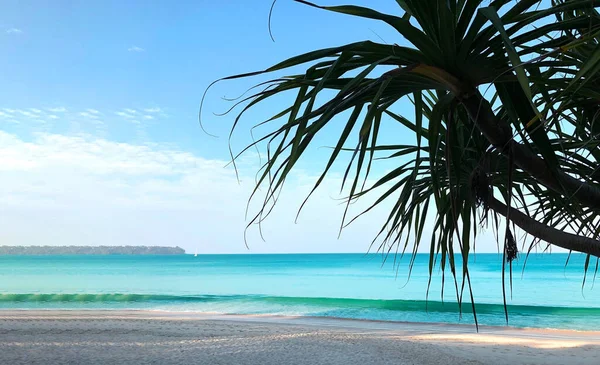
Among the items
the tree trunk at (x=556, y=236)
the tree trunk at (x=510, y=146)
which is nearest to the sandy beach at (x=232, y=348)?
the tree trunk at (x=556, y=236)

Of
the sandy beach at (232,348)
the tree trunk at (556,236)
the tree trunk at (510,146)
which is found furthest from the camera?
the sandy beach at (232,348)

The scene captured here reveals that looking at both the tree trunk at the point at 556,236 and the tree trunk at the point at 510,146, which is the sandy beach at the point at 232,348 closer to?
the tree trunk at the point at 556,236

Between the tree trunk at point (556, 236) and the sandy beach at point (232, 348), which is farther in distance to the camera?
the sandy beach at point (232, 348)

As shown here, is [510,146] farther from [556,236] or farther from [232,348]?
[232,348]

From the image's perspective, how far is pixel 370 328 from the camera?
435 inches

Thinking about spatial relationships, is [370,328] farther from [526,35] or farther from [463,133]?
[526,35]

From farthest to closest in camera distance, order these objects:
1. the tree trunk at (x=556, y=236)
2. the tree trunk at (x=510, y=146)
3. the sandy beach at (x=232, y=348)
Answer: the sandy beach at (x=232, y=348) → the tree trunk at (x=556, y=236) → the tree trunk at (x=510, y=146)

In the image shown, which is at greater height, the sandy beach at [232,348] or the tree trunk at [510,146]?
the tree trunk at [510,146]

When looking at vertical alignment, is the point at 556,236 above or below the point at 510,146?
below

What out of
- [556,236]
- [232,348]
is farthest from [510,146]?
[232,348]

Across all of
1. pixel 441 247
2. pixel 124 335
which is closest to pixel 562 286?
pixel 124 335

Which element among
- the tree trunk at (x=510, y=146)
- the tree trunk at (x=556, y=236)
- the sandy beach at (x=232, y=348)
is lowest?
the sandy beach at (x=232, y=348)

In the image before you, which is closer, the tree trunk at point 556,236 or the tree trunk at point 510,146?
the tree trunk at point 510,146

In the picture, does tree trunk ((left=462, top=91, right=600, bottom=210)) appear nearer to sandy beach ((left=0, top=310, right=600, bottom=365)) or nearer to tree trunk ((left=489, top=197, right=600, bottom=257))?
tree trunk ((left=489, top=197, right=600, bottom=257))
